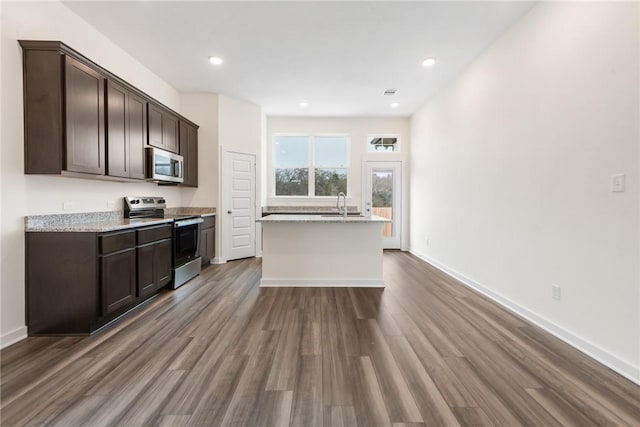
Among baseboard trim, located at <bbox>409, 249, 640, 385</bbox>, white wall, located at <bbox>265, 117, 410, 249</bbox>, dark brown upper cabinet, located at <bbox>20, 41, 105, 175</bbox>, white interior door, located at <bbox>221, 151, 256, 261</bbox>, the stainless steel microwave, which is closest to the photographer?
baseboard trim, located at <bbox>409, 249, 640, 385</bbox>

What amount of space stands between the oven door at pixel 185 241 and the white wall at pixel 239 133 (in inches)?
32.6

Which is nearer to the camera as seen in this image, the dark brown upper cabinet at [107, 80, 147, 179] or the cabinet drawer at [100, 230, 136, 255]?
the cabinet drawer at [100, 230, 136, 255]

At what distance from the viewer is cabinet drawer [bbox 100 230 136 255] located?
2.37m

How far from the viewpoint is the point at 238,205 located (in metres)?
5.22

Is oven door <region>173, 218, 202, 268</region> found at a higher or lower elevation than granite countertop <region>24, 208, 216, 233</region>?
lower

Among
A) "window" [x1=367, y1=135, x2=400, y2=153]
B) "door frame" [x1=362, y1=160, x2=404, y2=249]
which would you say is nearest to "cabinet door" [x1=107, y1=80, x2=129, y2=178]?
"door frame" [x1=362, y1=160, x2=404, y2=249]

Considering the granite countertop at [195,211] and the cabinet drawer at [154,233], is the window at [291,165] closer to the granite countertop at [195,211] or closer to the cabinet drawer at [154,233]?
the granite countertop at [195,211]

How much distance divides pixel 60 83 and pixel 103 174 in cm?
83

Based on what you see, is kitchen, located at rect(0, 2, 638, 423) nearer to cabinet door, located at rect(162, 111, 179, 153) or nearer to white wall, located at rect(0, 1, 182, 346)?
white wall, located at rect(0, 1, 182, 346)

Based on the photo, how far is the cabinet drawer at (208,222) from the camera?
14.9 ft

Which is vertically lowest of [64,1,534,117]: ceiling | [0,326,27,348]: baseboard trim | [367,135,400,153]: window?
[0,326,27,348]: baseboard trim

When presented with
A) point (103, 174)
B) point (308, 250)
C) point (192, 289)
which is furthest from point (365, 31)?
point (192, 289)

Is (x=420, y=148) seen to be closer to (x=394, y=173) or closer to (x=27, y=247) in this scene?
(x=394, y=173)

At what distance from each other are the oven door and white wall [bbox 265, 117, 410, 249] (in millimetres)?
2353
